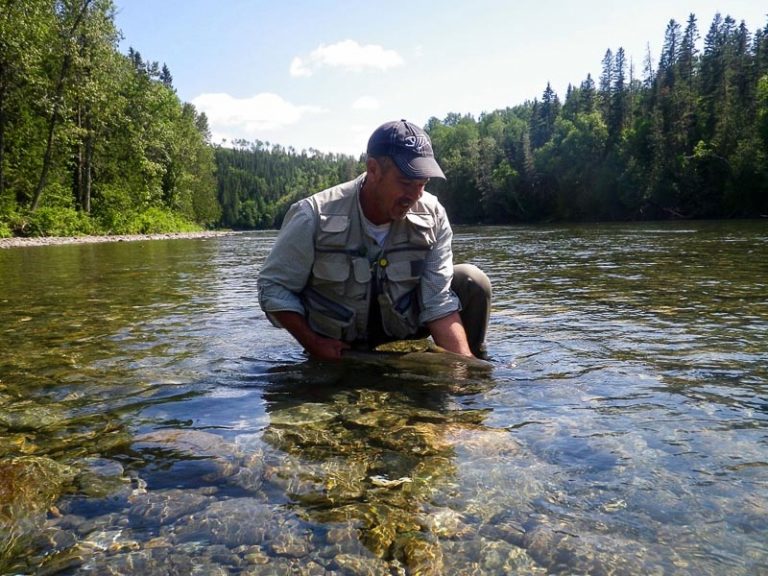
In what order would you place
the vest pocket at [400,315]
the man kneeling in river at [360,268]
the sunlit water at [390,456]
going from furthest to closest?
1. the vest pocket at [400,315]
2. the man kneeling in river at [360,268]
3. the sunlit water at [390,456]

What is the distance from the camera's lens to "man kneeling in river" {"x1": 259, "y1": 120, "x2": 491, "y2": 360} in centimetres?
392

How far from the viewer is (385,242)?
4035 millimetres

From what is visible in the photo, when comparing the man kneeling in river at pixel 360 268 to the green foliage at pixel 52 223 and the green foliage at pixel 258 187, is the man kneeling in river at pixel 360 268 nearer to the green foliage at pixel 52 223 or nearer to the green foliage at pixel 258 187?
the green foliage at pixel 52 223

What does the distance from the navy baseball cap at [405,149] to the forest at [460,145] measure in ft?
94.9

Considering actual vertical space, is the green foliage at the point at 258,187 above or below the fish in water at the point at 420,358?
above

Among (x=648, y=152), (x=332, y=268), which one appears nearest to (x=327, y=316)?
(x=332, y=268)

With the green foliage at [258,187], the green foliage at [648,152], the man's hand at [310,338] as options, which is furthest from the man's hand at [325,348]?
the green foliage at [258,187]

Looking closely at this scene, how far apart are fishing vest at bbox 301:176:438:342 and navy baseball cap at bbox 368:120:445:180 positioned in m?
0.47

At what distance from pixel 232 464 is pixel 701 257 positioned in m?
12.5

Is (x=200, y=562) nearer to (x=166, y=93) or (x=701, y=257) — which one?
(x=701, y=257)

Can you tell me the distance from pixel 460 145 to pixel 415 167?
391 feet

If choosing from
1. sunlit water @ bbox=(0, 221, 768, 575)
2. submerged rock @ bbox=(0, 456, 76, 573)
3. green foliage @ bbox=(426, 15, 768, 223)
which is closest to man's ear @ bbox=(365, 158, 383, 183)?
sunlit water @ bbox=(0, 221, 768, 575)

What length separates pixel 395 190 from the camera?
3.71m

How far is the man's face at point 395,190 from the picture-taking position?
3.64 meters
